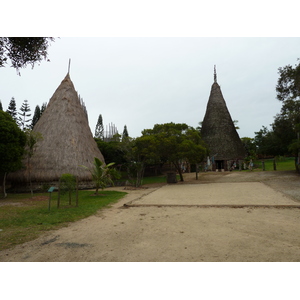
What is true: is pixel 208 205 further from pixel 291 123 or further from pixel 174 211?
pixel 291 123

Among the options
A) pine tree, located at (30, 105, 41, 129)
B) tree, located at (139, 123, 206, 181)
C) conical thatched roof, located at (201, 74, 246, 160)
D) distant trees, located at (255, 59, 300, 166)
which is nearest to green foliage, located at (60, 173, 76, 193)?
tree, located at (139, 123, 206, 181)

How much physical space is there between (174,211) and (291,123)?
14068mm

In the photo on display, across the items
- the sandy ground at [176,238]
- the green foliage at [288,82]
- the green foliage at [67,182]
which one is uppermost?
the green foliage at [288,82]

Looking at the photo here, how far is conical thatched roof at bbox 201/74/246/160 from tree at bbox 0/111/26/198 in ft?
67.7

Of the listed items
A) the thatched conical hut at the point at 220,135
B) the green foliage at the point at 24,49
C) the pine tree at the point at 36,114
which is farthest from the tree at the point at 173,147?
the pine tree at the point at 36,114

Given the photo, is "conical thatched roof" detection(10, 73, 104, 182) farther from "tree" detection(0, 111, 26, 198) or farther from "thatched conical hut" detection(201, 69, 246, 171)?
"thatched conical hut" detection(201, 69, 246, 171)

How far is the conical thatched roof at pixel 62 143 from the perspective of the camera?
14.7 m

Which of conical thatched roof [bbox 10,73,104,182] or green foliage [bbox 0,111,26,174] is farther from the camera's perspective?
conical thatched roof [bbox 10,73,104,182]

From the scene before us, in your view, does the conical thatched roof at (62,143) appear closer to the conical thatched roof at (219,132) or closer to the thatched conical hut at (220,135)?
the thatched conical hut at (220,135)

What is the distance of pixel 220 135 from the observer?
2677 cm

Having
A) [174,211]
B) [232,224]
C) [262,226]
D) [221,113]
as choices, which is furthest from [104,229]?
[221,113]

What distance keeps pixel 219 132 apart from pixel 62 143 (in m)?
19.1

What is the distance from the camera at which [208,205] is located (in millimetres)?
6578

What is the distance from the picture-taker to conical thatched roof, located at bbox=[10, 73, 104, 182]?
48.2 ft
